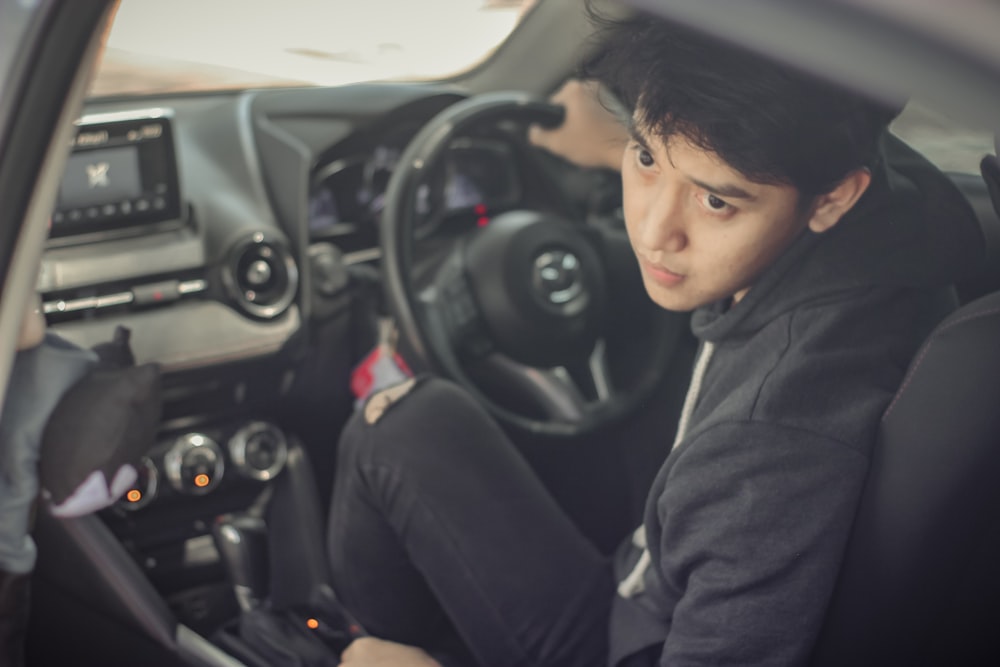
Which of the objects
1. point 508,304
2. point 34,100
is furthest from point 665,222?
point 508,304

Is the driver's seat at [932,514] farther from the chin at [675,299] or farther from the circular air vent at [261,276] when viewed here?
the circular air vent at [261,276]

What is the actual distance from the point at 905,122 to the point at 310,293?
1001mm

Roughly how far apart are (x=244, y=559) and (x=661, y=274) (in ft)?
2.79

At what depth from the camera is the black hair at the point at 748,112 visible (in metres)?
0.62

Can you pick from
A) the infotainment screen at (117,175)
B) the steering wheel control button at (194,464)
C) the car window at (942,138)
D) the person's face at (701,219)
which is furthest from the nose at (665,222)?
the steering wheel control button at (194,464)

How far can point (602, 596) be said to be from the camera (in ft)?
3.61

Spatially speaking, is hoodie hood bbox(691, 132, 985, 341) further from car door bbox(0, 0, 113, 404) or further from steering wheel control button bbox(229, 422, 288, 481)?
steering wheel control button bbox(229, 422, 288, 481)

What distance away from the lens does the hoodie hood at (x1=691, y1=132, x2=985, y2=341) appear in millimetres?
690

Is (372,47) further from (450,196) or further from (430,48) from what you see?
(450,196)

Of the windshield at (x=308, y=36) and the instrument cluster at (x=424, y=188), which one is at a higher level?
the windshield at (x=308, y=36)

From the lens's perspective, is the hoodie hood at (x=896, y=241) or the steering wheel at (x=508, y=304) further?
the steering wheel at (x=508, y=304)

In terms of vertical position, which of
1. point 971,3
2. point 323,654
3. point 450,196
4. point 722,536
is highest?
point 971,3

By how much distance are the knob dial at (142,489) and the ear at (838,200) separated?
91 centimetres

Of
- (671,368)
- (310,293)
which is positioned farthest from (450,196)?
(671,368)
